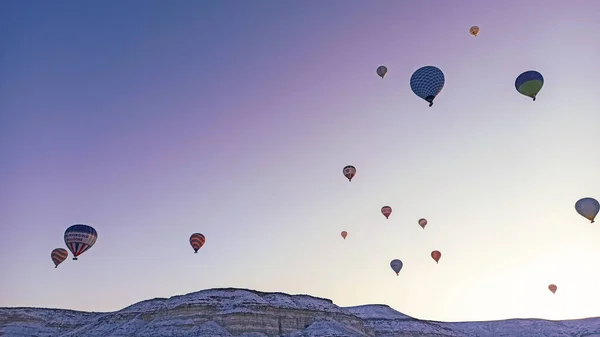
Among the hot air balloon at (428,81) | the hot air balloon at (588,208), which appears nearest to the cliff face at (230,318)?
the hot air balloon at (588,208)

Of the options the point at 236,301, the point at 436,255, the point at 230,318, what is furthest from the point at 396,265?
the point at 236,301

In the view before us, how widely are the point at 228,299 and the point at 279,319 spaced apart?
801cm

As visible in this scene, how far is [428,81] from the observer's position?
42.5m

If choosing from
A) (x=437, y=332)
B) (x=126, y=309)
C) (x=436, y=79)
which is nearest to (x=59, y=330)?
(x=126, y=309)

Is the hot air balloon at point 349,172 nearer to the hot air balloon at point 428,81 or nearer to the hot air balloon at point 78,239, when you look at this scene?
the hot air balloon at point 428,81

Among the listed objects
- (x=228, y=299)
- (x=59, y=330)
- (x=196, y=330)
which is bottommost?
(x=196, y=330)

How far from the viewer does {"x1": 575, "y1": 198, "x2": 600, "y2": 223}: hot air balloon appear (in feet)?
152

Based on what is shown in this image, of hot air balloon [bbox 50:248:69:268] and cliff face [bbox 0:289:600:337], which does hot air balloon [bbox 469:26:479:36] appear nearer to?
cliff face [bbox 0:289:600:337]

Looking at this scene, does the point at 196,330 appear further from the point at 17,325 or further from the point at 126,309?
the point at 17,325

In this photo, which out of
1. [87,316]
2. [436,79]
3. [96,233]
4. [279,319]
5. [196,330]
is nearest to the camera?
[436,79]

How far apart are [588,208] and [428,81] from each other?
1896 cm

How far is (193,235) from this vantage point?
5959 cm

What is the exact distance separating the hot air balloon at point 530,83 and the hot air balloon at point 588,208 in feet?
40.6

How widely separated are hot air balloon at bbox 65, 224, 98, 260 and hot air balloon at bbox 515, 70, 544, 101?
4307 centimetres
